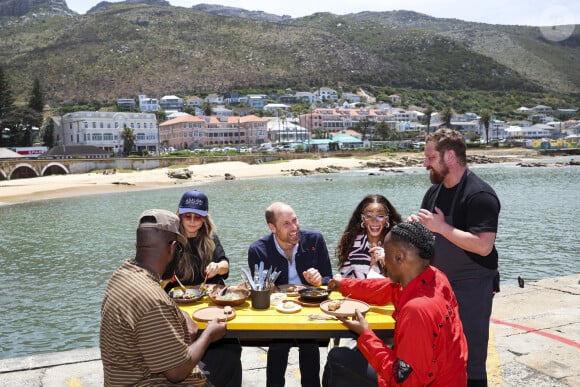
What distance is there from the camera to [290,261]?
4.74 metres

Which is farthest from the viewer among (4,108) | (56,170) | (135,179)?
(4,108)

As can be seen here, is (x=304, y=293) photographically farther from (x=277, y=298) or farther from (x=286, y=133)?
(x=286, y=133)

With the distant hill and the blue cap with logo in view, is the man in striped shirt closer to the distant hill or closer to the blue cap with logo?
the blue cap with logo

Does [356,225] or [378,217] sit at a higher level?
[378,217]

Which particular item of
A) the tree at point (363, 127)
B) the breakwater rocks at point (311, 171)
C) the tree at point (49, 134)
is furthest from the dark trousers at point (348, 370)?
the tree at point (363, 127)

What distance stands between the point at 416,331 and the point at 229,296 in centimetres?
177

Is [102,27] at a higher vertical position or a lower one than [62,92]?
higher

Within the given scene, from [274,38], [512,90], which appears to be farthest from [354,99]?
[512,90]

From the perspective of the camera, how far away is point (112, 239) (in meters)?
18.9

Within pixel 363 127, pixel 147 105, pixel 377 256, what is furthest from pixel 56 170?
pixel 147 105

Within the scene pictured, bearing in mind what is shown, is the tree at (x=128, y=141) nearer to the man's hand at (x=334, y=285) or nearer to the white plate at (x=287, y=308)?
the man's hand at (x=334, y=285)

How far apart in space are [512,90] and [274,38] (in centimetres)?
9611

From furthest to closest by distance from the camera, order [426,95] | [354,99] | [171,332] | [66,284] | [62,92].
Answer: [426,95]
[354,99]
[62,92]
[66,284]
[171,332]

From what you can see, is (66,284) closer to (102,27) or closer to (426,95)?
(426,95)
